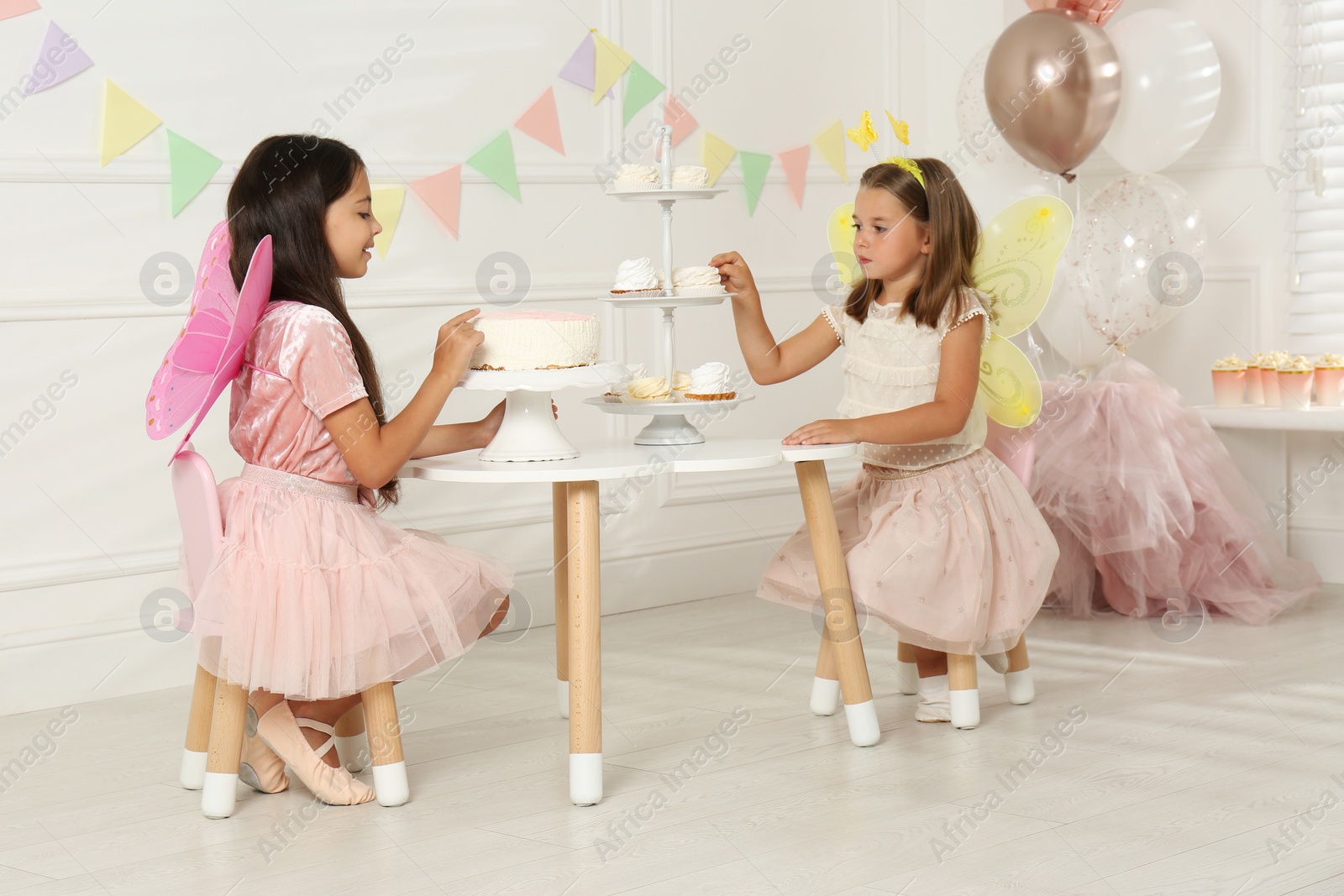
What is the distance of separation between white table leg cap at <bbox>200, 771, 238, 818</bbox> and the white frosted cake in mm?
769

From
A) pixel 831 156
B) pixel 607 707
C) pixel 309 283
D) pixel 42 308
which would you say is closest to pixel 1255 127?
pixel 831 156

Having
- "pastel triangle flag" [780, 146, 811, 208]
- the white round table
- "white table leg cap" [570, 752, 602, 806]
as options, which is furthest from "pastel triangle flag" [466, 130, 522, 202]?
"white table leg cap" [570, 752, 602, 806]

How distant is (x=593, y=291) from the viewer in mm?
3984

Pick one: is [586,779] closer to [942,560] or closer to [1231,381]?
[942,560]

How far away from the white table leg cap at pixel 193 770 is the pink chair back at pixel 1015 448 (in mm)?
2108

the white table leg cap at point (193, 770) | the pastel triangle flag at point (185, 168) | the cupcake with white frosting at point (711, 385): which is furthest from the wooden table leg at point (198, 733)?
the pastel triangle flag at point (185, 168)

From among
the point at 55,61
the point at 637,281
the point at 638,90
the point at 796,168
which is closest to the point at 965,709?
the point at 637,281

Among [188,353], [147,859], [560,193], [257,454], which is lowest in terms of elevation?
[147,859]

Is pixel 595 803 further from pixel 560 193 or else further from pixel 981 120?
pixel 981 120

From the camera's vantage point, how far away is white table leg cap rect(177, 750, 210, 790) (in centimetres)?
244

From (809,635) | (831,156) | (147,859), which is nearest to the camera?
(147,859)

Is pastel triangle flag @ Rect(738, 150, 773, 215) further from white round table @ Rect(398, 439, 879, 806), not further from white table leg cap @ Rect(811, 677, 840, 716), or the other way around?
white table leg cap @ Rect(811, 677, 840, 716)

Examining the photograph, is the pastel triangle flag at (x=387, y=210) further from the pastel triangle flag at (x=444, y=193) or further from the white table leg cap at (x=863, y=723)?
the white table leg cap at (x=863, y=723)

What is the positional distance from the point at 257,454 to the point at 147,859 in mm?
656
